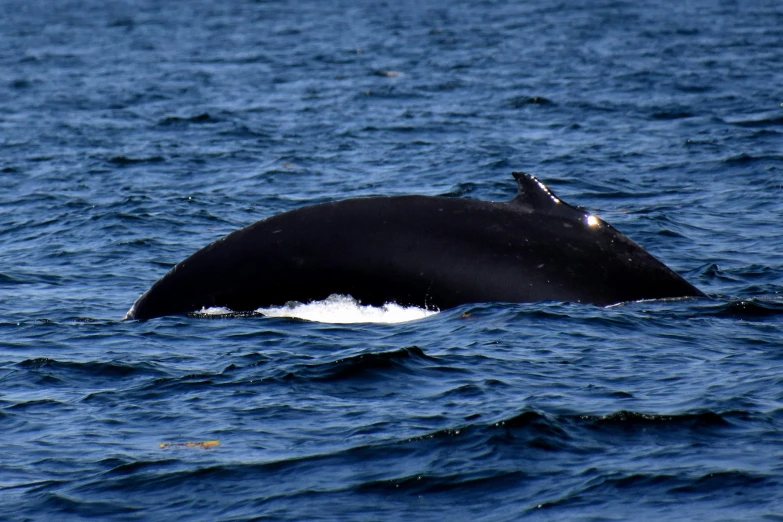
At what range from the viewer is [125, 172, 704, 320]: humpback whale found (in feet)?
37.7

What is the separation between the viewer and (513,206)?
1160 cm

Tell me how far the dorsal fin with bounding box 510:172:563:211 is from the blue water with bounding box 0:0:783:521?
3.17 ft

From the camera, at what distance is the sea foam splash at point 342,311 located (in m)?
12.2

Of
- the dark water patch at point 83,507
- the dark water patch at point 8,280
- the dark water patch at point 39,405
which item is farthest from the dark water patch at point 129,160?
the dark water patch at point 83,507

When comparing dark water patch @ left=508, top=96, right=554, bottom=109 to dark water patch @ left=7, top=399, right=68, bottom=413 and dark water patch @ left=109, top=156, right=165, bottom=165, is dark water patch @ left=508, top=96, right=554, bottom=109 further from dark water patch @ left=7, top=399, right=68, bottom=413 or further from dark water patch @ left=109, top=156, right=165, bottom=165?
dark water patch @ left=7, top=399, right=68, bottom=413

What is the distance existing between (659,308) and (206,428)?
4.39 meters

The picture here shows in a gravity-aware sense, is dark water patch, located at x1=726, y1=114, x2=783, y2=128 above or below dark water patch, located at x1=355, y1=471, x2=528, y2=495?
below

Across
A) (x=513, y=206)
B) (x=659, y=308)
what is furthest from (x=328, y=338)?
(x=659, y=308)

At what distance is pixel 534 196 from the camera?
1159cm

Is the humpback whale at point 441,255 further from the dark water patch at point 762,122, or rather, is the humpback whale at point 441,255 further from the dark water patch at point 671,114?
the dark water patch at point 671,114

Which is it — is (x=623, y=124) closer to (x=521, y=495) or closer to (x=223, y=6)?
(x=521, y=495)

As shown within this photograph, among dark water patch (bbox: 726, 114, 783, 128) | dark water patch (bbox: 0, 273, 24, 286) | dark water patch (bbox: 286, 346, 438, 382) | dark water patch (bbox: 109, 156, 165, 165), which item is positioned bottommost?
dark water patch (bbox: 726, 114, 783, 128)

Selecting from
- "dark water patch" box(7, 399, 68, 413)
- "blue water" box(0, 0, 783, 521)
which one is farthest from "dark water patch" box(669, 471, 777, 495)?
"dark water patch" box(7, 399, 68, 413)

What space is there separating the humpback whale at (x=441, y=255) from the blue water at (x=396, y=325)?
343mm
